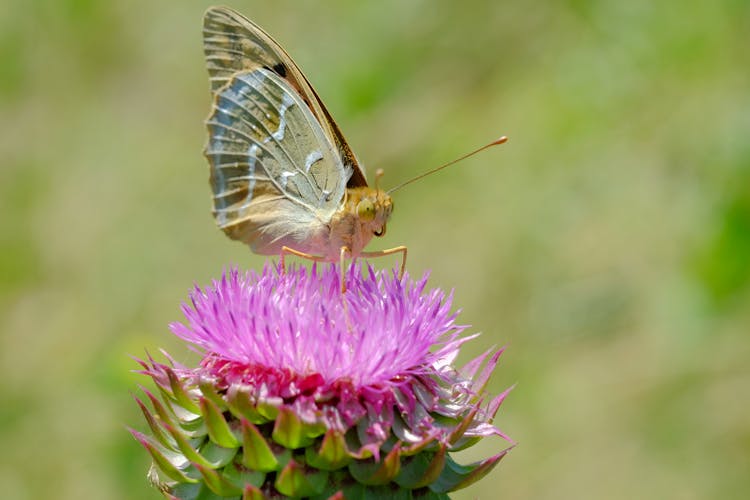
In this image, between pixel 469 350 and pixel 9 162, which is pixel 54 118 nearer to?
pixel 9 162

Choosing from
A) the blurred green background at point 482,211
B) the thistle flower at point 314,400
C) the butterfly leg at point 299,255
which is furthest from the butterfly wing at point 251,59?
the blurred green background at point 482,211

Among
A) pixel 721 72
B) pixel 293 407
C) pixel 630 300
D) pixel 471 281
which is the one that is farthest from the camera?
pixel 471 281

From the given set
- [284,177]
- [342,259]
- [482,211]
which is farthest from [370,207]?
[482,211]

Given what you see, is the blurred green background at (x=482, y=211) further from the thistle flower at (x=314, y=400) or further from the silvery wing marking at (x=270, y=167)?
the thistle flower at (x=314, y=400)

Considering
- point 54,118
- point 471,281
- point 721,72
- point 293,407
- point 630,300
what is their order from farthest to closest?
point 54,118, point 471,281, point 630,300, point 721,72, point 293,407

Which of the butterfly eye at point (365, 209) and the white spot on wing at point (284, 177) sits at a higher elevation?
the white spot on wing at point (284, 177)

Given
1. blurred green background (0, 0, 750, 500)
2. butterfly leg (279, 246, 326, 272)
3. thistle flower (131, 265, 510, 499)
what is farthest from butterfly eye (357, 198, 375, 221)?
blurred green background (0, 0, 750, 500)

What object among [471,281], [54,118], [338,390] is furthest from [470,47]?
[338,390]

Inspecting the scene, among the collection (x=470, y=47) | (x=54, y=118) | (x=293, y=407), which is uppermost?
(x=470, y=47)
